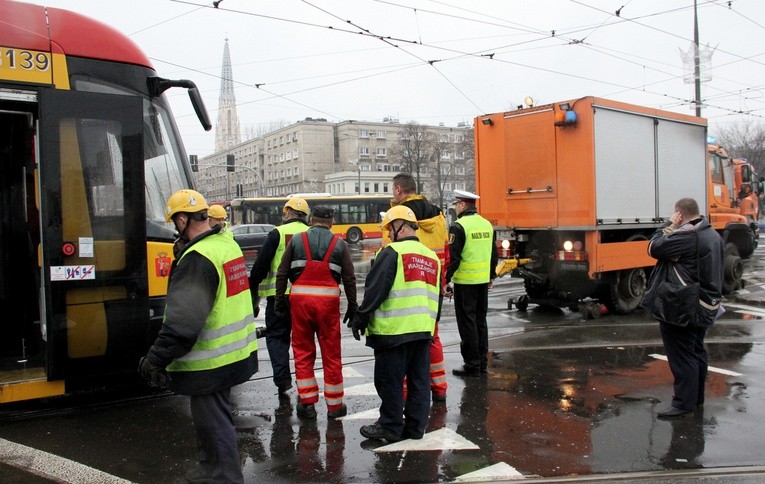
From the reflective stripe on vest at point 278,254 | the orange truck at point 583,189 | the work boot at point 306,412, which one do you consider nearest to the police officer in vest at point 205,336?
the work boot at point 306,412

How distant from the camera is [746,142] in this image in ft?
187

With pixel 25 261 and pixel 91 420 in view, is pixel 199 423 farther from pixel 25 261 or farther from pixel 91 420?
pixel 25 261

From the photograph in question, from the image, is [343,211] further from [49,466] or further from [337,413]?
[49,466]

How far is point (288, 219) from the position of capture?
6172 mm

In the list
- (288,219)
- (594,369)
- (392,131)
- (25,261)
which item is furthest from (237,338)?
(392,131)

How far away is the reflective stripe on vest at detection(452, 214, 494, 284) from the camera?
6.66m

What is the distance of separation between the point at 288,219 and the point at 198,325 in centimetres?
275

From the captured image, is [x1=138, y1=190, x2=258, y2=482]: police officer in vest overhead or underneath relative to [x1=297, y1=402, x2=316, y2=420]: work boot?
overhead

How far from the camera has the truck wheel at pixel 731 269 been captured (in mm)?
13148

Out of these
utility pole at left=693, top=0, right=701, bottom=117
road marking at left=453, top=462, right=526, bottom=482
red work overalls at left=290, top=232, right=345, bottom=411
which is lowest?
road marking at left=453, top=462, right=526, bottom=482

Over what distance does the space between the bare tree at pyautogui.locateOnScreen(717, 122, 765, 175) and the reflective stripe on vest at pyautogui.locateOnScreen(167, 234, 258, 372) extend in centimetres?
6099

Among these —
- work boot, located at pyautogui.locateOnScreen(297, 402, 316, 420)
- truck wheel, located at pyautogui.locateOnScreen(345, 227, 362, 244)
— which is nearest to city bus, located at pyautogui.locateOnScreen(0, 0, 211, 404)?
work boot, located at pyautogui.locateOnScreen(297, 402, 316, 420)

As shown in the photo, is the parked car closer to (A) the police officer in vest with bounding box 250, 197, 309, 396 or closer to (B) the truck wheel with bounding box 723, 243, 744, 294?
(B) the truck wheel with bounding box 723, 243, 744, 294

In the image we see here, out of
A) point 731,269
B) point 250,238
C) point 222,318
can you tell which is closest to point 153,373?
point 222,318
